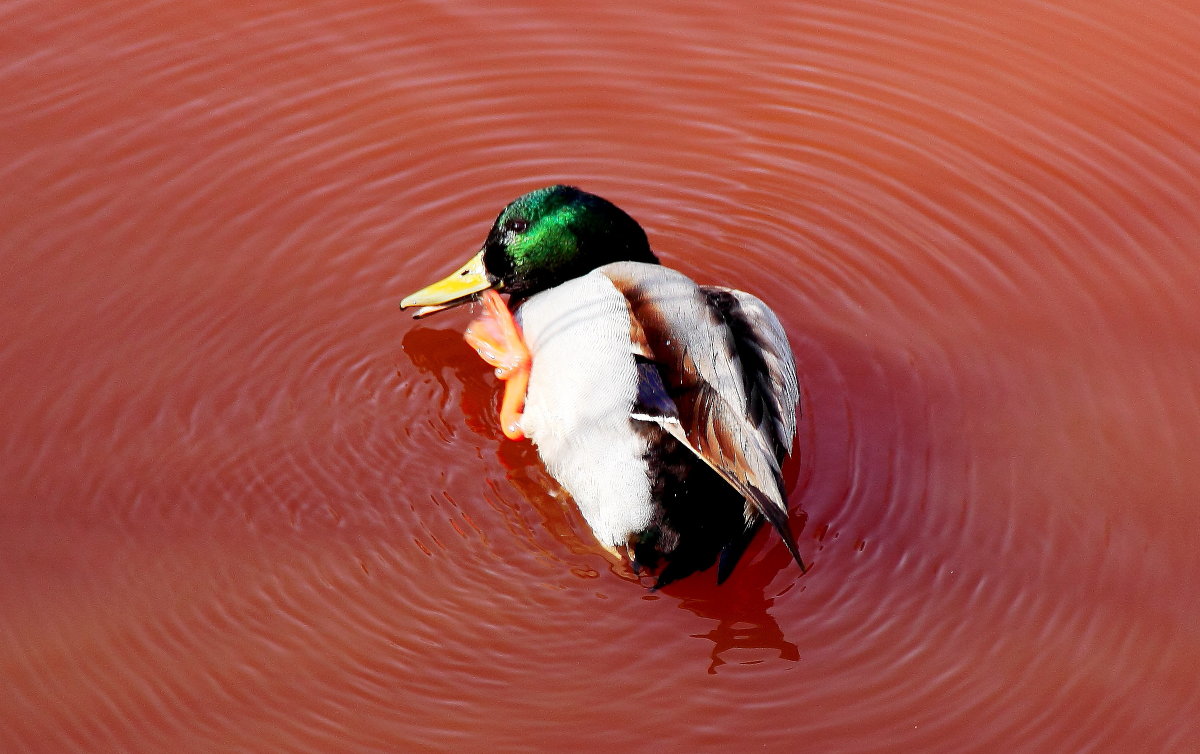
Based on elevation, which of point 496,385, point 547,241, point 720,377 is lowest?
point 496,385

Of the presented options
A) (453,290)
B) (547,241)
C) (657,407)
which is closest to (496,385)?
(453,290)

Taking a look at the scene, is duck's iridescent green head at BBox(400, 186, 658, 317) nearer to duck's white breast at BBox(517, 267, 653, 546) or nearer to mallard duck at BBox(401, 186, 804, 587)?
mallard duck at BBox(401, 186, 804, 587)

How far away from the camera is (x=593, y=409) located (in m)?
4.07

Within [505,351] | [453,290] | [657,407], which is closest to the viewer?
[657,407]

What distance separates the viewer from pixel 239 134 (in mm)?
5402

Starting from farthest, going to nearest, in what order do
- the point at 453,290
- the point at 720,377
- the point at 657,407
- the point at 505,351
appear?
the point at 453,290, the point at 505,351, the point at 720,377, the point at 657,407

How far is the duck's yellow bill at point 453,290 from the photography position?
4.75 m

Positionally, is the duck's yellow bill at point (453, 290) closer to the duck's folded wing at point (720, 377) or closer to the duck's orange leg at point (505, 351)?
the duck's orange leg at point (505, 351)

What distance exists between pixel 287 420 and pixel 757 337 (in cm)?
148

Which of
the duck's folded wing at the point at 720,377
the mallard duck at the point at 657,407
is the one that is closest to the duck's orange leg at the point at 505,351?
the mallard duck at the point at 657,407

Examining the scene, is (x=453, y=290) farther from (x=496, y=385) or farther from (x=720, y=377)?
(x=720, y=377)

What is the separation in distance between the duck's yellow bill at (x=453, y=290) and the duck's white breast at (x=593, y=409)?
39cm

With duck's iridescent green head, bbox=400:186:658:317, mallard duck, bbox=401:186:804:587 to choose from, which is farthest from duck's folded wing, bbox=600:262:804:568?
duck's iridescent green head, bbox=400:186:658:317

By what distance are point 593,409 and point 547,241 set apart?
3.27 ft
